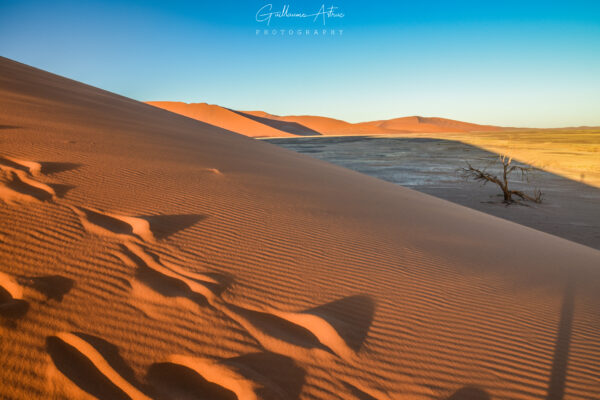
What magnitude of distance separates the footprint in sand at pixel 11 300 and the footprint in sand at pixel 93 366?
0.60ft

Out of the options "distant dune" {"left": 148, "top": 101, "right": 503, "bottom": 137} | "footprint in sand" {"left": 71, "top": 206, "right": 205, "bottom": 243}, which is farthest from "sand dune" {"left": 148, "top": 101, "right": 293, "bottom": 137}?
"footprint in sand" {"left": 71, "top": 206, "right": 205, "bottom": 243}

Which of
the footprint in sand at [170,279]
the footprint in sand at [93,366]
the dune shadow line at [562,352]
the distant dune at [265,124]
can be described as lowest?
the dune shadow line at [562,352]

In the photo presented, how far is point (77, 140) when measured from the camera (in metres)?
3.70

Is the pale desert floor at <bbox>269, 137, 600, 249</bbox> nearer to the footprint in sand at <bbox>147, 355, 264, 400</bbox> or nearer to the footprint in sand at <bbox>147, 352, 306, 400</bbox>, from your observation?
the footprint in sand at <bbox>147, 352, 306, 400</bbox>

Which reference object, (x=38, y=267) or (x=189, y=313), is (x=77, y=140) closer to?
(x=38, y=267)

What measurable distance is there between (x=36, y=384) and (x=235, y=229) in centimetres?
145

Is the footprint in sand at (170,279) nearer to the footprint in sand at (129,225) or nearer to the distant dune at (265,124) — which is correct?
the footprint in sand at (129,225)

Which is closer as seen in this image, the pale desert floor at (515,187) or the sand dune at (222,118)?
the pale desert floor at (515,187)

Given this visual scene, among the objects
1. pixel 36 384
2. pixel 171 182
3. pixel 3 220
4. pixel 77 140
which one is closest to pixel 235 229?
pixel 171 182

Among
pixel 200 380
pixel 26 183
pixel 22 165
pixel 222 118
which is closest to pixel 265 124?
pixel 222 118

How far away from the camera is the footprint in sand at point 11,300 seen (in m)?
1.23

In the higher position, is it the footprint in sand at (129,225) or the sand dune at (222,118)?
the sand dune at (222,118)

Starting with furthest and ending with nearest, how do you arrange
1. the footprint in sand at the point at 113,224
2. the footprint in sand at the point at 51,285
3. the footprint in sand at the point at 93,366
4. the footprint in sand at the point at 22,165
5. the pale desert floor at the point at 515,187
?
the pale desert floor at the point at 515,187
the footprint in sand at the point at 22,165
the footprint in sand at the point at 113,224
the footprint in sand at the point at 51,285
the footprint in sand at the point at 93,366

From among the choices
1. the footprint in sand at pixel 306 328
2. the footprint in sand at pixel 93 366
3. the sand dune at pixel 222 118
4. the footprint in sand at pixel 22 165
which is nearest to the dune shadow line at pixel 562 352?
the footprint in sand at pixel 306 328
